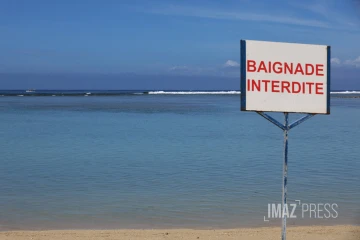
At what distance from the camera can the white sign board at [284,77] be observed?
533 centimetres

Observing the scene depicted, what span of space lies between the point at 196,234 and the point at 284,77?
3.30 metres

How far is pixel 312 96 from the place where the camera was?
18.4 feet

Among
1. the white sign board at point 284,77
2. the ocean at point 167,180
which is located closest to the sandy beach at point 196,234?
the ocean at point 167,180

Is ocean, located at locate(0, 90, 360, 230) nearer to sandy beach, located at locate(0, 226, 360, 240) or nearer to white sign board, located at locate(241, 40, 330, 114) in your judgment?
sandy beach, located at locate(0, 226, 360, 240)

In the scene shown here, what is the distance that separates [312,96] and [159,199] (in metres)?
5.15

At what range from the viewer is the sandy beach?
7824mm

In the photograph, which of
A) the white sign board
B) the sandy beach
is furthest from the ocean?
the white sign board

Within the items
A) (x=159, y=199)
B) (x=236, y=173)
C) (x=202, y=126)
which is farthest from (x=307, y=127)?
(x=159, y=199)

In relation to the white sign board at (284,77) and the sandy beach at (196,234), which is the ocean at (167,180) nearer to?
the sandy beach at (196,234)

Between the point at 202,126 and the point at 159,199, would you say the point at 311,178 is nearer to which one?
the point at 159,199

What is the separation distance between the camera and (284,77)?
545cm

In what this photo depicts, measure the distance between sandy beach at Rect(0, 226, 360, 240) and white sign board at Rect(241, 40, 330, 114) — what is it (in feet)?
9.15

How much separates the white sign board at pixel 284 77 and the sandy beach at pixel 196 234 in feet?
9.15

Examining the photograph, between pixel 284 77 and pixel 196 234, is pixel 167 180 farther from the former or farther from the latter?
pixel 284 77
